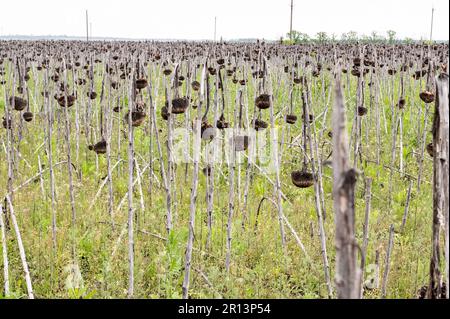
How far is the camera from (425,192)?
5.15 metres

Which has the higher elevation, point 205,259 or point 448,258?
point 448,258

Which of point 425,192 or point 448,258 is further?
point 425,192

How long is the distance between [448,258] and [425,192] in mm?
3799

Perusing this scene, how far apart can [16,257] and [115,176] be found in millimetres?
2140

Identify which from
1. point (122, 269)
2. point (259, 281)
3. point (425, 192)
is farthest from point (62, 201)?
point (425, 192)

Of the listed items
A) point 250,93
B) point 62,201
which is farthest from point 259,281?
point 250,93

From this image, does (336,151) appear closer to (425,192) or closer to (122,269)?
(122,269)

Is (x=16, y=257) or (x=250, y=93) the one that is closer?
(x=16, y=257)
